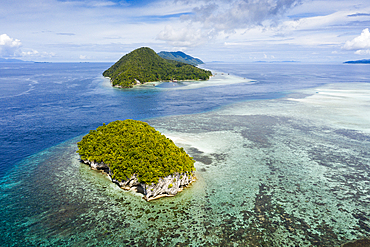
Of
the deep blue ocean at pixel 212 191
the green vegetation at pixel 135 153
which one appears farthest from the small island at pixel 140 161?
the deep blue ocean at pixel 212 191

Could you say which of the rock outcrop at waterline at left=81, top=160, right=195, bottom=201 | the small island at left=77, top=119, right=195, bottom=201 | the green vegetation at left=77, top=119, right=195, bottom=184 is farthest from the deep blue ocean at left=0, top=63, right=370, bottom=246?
the green vegetation at left=77, top=119, right=195, bottom=184

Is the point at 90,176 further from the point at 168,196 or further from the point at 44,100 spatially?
the point at 44,100

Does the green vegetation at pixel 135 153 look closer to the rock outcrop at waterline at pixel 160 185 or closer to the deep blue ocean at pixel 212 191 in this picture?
the rock outcrop at waterline at pixel 160 185

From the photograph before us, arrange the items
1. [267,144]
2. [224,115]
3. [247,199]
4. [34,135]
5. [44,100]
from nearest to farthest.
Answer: [247,199]
[267,144]
[34,135]
[224,115]
[44,100]

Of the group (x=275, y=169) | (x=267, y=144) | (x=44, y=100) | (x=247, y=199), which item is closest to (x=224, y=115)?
(x=267, y=144)

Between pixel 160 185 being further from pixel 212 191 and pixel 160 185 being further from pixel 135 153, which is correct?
pixel 212 191

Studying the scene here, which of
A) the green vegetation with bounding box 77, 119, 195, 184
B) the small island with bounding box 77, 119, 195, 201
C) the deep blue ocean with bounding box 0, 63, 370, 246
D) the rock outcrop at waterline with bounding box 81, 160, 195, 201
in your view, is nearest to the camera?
the deep blue ocean with bounding box 0, 63, 370, 246

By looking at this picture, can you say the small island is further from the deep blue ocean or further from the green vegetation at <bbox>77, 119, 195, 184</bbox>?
the deep blue ocean

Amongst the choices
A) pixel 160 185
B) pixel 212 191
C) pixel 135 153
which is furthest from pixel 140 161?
pixel 212 191
